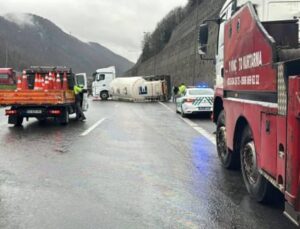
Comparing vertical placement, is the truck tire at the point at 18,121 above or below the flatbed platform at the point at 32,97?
below

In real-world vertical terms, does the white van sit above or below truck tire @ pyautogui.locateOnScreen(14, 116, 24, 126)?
above

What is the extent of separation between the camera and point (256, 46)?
19.9 ft

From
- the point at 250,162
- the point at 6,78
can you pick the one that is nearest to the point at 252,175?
the point at 250,162

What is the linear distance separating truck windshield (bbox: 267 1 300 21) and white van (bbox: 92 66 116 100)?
134 ft

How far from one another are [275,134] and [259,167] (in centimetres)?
88

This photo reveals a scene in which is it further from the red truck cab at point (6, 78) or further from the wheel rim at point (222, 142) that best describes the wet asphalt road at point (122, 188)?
the red truck cab at point (6, 78)

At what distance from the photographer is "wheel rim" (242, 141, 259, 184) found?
6424 millimetres

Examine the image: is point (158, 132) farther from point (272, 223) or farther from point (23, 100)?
point (272, 223)

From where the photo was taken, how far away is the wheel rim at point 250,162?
21.1 ft

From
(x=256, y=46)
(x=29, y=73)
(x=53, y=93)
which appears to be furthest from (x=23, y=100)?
(x=256, y=46)

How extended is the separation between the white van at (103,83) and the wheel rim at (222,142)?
1531 inches

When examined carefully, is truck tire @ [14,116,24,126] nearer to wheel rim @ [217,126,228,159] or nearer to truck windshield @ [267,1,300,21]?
wheel rim @ [217,126,228,159]

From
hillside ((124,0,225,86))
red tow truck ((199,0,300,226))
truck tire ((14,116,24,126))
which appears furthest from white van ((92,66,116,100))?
red tow truck ((199,0,300,226))

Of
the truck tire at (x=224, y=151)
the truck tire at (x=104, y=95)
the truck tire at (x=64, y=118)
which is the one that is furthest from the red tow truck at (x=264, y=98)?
the truck tire at (x=104, y=95)
